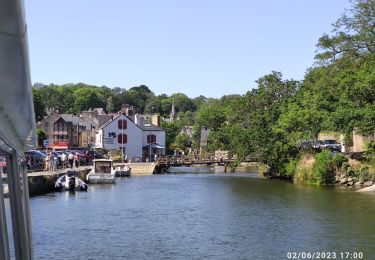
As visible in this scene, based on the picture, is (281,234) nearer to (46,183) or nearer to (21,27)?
→ (21,27)

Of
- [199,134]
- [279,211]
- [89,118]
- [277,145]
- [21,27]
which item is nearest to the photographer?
[21,27]

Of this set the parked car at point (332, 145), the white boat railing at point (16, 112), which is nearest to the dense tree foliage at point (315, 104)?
the parked car at point (332, 145)

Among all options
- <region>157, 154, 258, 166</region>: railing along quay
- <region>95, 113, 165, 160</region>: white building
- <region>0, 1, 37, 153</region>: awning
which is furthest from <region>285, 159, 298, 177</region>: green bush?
<region>0, 1, 37, 153</region>: awning

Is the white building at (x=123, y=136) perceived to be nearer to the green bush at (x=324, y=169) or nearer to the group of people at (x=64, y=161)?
the group of people at (x=64, y=161)

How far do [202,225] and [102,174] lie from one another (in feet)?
112

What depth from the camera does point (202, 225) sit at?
29.4 meters

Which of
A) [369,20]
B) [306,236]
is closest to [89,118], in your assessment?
[369,20]

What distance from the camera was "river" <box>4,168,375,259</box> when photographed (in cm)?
2208

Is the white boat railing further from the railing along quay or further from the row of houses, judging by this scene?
the row of houses

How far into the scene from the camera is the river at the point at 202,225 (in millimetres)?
22078

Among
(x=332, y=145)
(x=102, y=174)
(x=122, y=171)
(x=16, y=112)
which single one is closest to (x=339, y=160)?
(x=102, y=174)

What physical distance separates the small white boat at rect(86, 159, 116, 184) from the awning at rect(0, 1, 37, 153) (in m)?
58.2

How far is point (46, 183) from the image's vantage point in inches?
Result: 1929

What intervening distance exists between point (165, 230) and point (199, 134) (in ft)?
438
